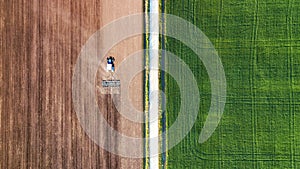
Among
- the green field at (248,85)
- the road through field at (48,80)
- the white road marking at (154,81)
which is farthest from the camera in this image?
the road through field at (48,80)

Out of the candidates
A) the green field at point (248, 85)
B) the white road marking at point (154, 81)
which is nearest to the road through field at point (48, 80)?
the white road marking at point (154, 81)

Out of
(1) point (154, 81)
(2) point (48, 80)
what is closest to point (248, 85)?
(1) point (154, 81)

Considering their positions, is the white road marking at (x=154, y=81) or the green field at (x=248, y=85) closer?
the green field at (x=248, y=85)

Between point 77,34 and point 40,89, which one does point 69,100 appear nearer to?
point 40,89

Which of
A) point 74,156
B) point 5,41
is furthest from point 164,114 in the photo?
point 5,41

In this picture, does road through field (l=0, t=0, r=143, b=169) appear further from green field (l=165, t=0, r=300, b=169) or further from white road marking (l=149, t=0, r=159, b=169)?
green field (l=165, t=0, r=300, b=169)

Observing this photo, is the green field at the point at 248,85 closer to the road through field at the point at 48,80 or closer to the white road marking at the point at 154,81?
the white road marking at the point at 154,81

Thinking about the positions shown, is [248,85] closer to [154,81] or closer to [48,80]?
[154,81]
